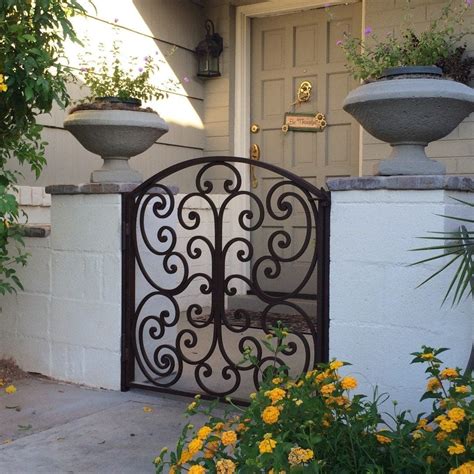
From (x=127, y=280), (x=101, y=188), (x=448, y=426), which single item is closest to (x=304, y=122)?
(x=101, y=188)

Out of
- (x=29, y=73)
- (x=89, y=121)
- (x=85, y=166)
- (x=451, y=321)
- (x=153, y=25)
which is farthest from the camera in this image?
(x=153, y=25)

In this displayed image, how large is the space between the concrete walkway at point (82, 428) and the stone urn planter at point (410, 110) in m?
1.53

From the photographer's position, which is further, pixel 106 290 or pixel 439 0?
pixel 439 0

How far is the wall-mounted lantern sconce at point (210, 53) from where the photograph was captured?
20.1 ft

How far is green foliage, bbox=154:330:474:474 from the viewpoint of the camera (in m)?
1.90

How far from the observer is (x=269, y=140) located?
6137mm

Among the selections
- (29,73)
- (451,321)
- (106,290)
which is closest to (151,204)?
(106,290)

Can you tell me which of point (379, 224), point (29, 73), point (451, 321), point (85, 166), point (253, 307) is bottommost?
point (253, 307)

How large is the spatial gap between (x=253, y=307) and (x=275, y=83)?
195 centimetres

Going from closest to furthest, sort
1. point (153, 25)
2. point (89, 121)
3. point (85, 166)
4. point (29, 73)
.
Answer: point (29, 73) < point (89, 121) < point (85, 166) < point (153, 25)

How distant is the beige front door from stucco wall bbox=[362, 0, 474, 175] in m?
0.32

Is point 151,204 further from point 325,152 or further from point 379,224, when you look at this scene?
point 325,152

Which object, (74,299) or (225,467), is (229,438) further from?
(74,299)

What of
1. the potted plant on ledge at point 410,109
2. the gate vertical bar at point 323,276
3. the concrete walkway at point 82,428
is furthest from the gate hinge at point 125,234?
the potted plant on ledge at point 410,109
